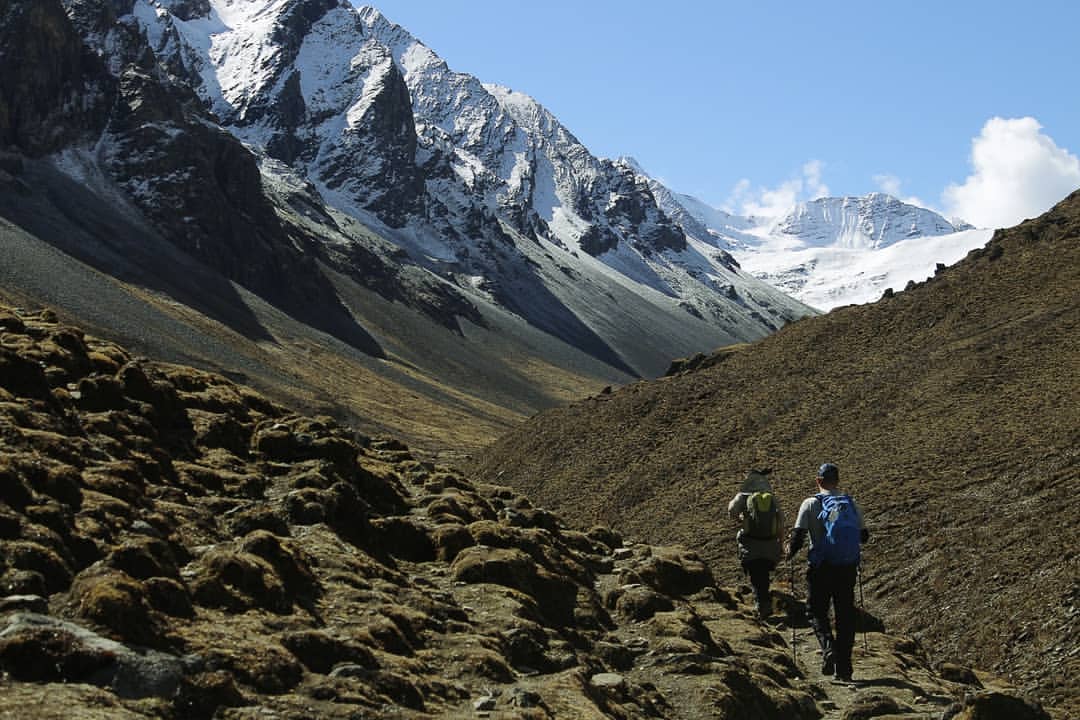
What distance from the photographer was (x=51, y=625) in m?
11.3

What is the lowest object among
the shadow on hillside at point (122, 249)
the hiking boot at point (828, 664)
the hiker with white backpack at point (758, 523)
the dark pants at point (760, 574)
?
the shadow on hillside at point (122, 249)

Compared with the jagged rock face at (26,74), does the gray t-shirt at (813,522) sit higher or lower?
lower

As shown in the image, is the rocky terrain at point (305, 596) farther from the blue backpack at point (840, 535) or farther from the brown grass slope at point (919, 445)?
the brown grass slope at point (919, 445)

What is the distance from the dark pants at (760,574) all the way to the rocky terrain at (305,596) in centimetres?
54

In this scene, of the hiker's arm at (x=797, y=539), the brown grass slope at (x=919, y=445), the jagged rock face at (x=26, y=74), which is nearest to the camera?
the hiker's arm at (x=797, y=539)

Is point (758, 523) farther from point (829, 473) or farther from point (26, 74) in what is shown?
point (26, 74)

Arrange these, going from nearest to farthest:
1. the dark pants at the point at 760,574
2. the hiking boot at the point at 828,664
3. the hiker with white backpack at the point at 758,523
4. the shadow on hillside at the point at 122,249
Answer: the hiking boot at the point at 828,664, the hiker with white backpack at the point at 758,523, the dark pants at the point at 760,574, the shadow on hillside at the point at 122,249

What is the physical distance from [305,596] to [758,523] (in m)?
8.12

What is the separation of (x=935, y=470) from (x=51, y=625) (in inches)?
1225

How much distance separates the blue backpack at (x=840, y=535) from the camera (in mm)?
16609

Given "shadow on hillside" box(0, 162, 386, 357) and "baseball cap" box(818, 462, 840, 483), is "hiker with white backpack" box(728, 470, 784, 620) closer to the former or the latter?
"baseball cap" box(818, 462, 840, 483)

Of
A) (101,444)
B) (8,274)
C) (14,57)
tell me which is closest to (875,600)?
(101,444)

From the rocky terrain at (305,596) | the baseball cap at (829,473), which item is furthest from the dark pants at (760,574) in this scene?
the baseball cap at (829,473)

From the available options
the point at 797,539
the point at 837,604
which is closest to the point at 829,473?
the point at 797,539
